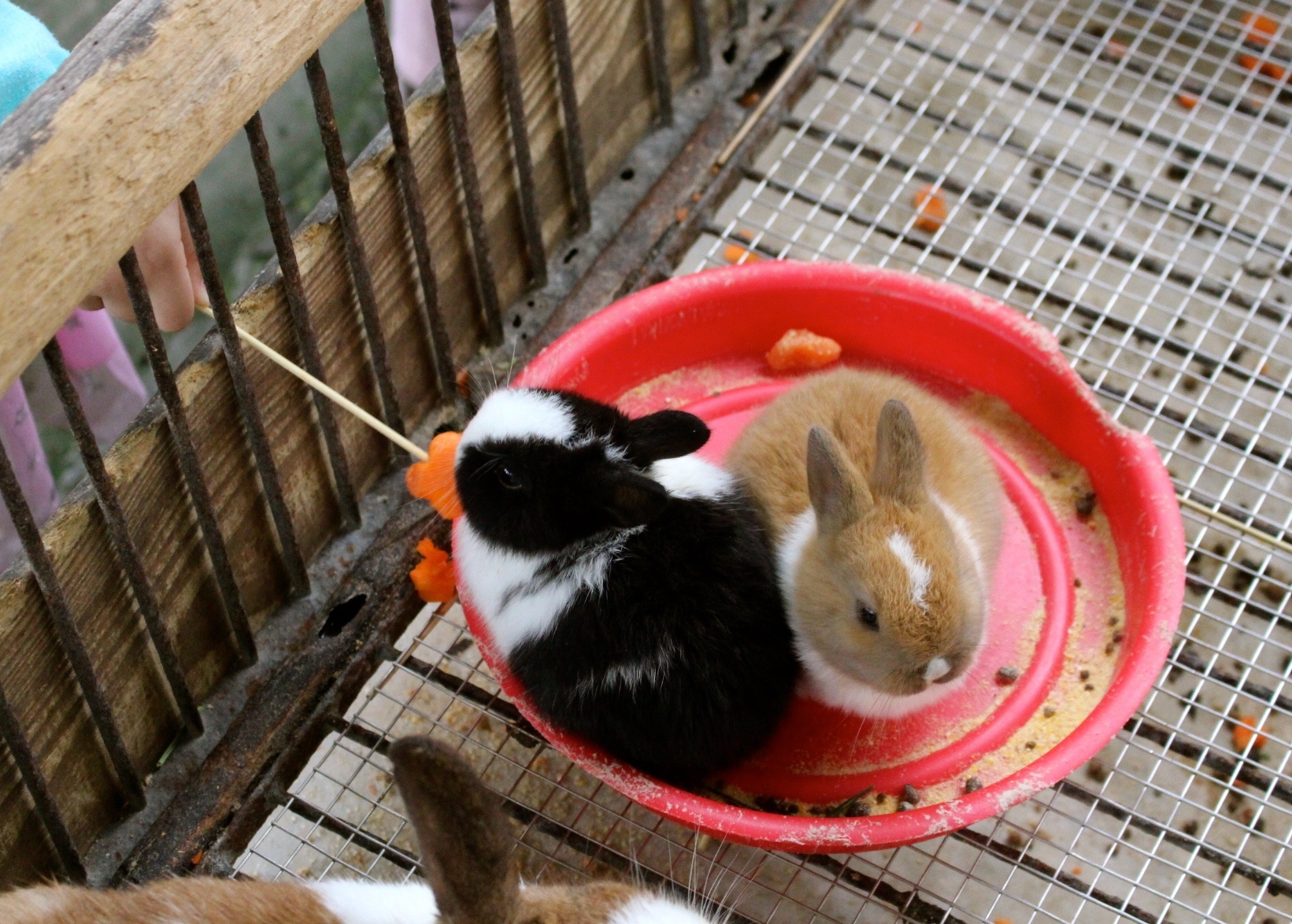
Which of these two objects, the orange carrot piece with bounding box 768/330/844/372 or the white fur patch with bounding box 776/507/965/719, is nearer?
the white fur patch with bounding box 776/507/965/719

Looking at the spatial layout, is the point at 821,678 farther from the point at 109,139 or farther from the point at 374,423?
the point at 109,139

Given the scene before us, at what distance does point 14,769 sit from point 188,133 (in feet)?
3.04

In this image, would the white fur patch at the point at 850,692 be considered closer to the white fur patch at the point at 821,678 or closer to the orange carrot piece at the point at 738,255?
the white fur patch at the point at 821,678

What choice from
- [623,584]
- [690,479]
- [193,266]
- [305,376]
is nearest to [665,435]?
[690,479]


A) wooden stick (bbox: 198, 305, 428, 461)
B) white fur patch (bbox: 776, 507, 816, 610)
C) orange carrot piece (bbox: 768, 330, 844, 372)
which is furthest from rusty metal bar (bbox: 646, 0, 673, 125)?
white fur patch (bbox: 776, 507, 816, 610)

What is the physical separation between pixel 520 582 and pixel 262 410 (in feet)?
1.60

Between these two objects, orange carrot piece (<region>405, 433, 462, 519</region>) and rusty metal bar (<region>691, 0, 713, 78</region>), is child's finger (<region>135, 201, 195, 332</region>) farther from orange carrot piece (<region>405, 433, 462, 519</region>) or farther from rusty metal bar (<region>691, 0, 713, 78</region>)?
rusty metal bar (<region>691, 0, 713, 78</region>)

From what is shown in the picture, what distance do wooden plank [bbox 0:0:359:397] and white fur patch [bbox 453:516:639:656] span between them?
654 millimetres

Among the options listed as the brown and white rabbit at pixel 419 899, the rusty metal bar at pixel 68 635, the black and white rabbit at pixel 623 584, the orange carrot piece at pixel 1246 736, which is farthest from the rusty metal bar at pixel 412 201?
the orange carrot piece at pixel 1246 736

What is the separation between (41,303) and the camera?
46.9 inches

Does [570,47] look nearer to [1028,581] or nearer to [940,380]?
[940,380]

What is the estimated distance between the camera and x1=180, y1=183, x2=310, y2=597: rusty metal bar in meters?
1.59

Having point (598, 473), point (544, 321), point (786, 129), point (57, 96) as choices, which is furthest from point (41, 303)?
point (786, 129)

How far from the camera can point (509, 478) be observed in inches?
67.1
